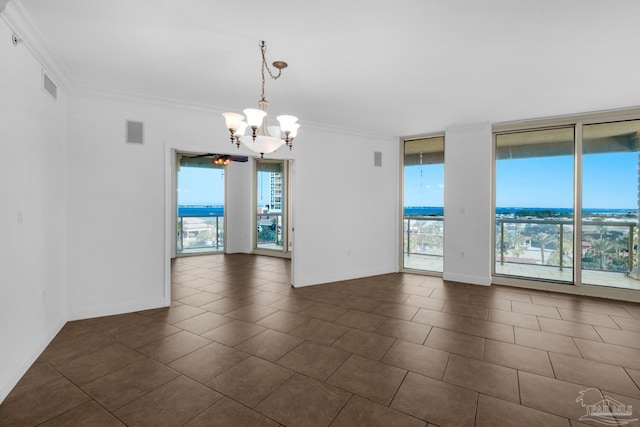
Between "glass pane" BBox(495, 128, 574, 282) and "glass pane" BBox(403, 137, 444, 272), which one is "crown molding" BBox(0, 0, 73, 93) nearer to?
"glass pane" BBox(403, 137, 444, 272)

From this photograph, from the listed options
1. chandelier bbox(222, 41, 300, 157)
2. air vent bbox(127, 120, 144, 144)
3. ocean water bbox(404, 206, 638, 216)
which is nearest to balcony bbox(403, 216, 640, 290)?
ocean water bbox(404, 206, 638, 216)

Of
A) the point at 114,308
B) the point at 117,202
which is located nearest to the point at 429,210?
the point at 117,202

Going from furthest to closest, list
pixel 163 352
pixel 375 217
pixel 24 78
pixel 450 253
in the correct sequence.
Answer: pixel 375 217 → pixel 450 253 → pixel 163 352 → pixel 24 78

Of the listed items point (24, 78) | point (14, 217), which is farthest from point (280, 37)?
point (14, 217)

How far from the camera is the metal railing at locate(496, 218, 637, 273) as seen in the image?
4.52 m

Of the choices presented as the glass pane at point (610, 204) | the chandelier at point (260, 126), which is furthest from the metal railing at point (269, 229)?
the glass pane at point (610, 204)

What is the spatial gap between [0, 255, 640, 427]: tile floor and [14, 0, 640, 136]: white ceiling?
271 cm

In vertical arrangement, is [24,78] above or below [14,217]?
above

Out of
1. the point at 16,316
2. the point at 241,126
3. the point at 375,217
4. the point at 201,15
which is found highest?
the point at 201,15

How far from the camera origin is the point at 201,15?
2221mm

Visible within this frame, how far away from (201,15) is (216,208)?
6728mm

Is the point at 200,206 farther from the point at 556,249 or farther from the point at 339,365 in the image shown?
the point at 556,249

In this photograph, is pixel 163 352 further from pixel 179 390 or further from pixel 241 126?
pixel 241 126

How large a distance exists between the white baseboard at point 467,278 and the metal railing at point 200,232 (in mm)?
5895
